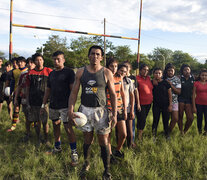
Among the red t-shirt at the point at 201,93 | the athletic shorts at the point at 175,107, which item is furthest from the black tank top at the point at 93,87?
the red t-shirt at the point at 201,93

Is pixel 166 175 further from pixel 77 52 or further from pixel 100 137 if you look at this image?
pixel 77 52

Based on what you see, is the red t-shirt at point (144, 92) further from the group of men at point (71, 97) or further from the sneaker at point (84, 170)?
the sneaker at point (84, 170)

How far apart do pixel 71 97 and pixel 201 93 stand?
11.5 feet

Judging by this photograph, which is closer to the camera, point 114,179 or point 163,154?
point 114,179

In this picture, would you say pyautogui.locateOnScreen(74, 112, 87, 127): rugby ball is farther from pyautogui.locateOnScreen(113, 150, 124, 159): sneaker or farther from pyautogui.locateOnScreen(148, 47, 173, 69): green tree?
pyautogui.locateOnScreen(148, 47, 173, 69): green tree

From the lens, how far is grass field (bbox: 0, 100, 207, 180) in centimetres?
278

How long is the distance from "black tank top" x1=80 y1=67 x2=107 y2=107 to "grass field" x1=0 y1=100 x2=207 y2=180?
1157 millimetres

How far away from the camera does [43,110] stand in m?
3.63

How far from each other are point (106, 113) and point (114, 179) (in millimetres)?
1109

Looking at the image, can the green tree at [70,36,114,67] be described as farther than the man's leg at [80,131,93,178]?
Yes

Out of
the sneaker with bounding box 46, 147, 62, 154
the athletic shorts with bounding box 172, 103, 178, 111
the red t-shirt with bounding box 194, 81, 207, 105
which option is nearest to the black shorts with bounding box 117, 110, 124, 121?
the sneaker with bounding box 46, 147, 62, 154

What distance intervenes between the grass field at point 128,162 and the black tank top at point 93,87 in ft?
3.79

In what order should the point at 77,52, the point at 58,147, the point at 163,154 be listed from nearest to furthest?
the point at 163,154 → the point at 58,147 → the point at 77,52

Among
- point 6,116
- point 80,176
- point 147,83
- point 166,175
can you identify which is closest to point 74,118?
Result: point 80,176
